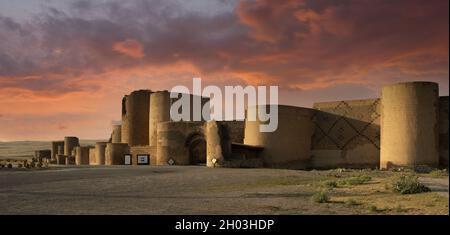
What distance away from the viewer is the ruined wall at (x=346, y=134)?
118 feet

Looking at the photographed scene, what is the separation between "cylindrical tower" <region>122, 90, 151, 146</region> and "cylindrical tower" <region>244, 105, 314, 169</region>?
13.4 meters

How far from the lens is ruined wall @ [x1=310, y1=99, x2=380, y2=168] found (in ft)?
118

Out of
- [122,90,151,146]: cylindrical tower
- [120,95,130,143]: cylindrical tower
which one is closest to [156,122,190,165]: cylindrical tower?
[122,90,151,146]: cylindrical tower

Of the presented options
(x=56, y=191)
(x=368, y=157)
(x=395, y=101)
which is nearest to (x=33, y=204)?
(x=56, y=191)

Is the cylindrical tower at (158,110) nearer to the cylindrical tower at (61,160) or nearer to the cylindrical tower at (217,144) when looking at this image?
the cylindrical tower at (217,144)

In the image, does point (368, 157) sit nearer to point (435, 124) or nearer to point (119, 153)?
point (435, 124)

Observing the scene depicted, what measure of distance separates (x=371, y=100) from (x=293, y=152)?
24.9 feet

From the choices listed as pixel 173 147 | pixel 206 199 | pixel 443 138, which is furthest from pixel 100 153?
pixel 206 199

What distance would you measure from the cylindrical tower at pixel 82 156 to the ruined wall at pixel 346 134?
23.1 metres

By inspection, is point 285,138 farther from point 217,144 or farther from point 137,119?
point 137,119

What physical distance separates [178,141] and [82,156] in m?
16.6

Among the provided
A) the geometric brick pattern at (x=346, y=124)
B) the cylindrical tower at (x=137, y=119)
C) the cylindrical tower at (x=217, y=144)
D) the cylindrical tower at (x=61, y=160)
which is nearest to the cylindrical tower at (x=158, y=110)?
the cylindrical tower at (x=137, y=119)

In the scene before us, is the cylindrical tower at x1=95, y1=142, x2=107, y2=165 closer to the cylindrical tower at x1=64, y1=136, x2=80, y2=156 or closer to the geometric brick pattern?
the cylindrical tower at x1=64, y1=136, x2=80, y2=156

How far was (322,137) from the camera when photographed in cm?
3794
